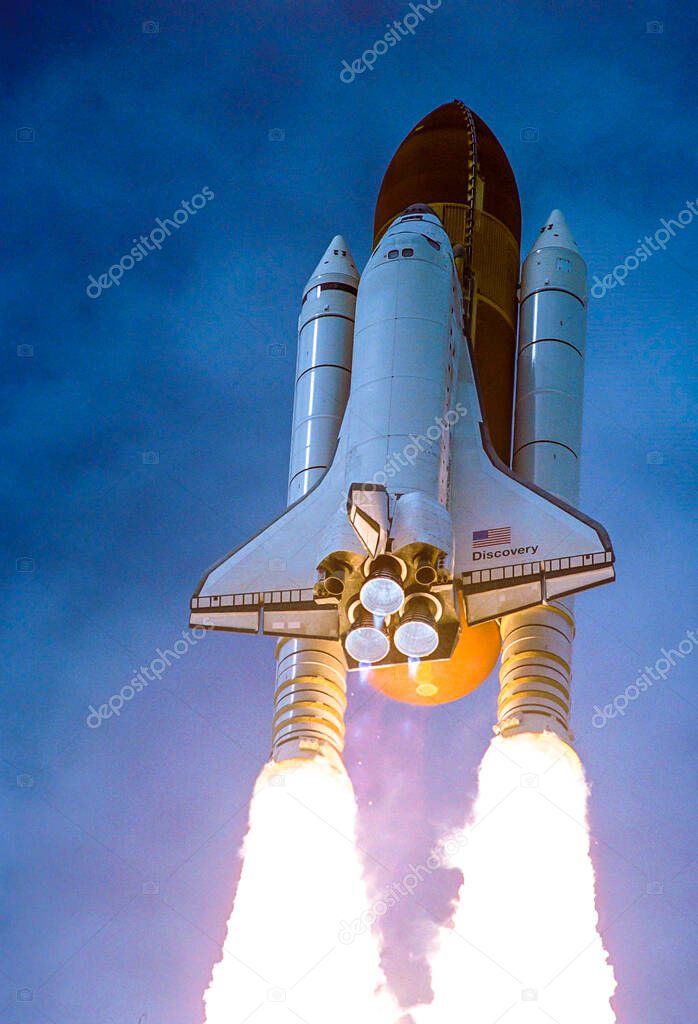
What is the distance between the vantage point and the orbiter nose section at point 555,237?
14.7 m

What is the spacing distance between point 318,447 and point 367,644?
295 cm

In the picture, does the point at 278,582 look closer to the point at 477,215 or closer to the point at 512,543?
the point at 512,543

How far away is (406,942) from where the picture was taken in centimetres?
1435

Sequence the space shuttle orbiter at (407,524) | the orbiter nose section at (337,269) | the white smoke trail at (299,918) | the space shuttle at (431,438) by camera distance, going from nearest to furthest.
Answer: the space shuttle orbiter at (407,524) < the space shuttle at (431,438) < the white smoke trail at (299,918) < the orbiter nose section at (337,269)

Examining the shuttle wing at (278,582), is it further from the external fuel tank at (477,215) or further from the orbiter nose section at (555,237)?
the orbiter nose section at (555,237)

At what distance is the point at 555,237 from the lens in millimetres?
14828

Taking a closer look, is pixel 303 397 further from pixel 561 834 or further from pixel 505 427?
A: pixel 561 834

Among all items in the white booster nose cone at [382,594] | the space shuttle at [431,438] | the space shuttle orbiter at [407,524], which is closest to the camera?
the white booster nose cone at [382,594]

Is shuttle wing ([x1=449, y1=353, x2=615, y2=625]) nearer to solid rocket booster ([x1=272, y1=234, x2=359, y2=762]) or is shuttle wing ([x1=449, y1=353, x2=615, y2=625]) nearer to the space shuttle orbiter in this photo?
the space shuttle orbiter

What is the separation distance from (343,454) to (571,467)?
2.05m

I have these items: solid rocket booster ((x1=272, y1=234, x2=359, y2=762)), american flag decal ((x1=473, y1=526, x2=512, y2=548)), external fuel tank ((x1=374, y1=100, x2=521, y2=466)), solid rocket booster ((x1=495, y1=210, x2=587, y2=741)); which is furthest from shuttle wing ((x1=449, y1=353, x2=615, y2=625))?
solid rocket booster ((x1=272, y1=234, x2=359, y2=762))

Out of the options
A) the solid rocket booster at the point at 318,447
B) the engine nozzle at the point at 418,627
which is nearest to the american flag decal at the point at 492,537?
the engine nozzle at the point at 418,627

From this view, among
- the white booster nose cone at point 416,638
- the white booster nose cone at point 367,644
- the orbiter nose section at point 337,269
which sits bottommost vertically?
the white booster nose cone at point 367,644

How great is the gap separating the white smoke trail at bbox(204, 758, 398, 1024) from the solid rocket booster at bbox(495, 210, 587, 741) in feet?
4.81
